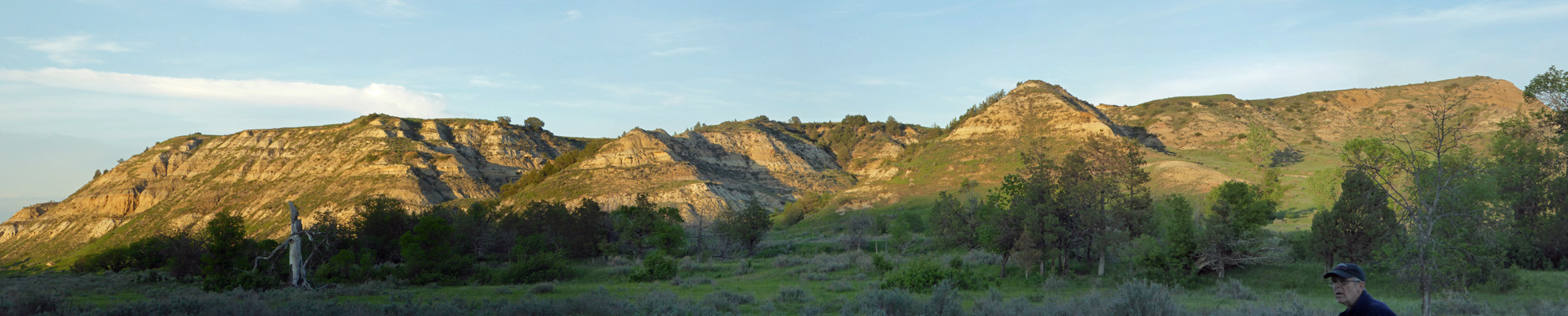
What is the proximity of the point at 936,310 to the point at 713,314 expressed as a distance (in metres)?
4.98

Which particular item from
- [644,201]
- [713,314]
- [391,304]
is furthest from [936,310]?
[644,201]

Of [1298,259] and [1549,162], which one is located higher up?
[1549,162]

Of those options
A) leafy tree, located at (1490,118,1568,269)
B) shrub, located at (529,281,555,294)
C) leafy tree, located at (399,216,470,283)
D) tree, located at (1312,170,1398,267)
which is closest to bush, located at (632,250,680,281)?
shrub, located at (529,281,555,294)

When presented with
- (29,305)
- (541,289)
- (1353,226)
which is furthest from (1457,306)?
(29,305)

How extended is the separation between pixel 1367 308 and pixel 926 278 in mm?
18847

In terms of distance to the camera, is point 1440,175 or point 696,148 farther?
point 696,148

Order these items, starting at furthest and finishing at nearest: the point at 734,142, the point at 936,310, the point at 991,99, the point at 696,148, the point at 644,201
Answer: the point at 991,99 → the point at 734,142 → the point at 696,148 → the point at 644,201 → the point at 936,310

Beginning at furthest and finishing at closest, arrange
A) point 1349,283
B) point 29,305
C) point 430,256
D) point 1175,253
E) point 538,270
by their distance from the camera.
Answer: point 538,270, point 430,256, point 1175,253, point 29,305, point 1349,283

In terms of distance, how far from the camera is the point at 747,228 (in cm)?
4872

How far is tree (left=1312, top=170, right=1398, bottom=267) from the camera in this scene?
2325cm

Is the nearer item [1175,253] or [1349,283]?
[1349,283]

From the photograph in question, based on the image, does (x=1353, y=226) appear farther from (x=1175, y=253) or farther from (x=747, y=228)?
(x=747, y=228)

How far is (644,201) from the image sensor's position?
4969 cm

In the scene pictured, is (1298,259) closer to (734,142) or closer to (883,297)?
(883,297)
